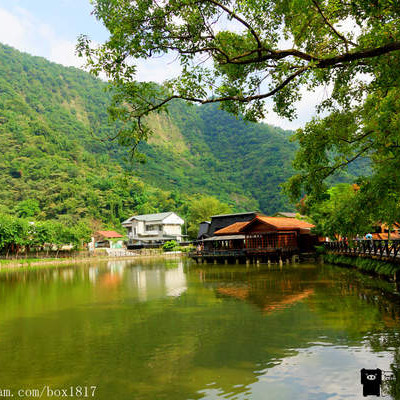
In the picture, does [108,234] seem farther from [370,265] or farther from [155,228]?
[370,265]

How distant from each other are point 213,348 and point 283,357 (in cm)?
182

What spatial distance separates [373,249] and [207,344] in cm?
1800

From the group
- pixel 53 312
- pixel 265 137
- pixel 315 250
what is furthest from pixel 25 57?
pixel 53 312

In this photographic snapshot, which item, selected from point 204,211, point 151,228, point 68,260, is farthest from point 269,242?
point 151,228

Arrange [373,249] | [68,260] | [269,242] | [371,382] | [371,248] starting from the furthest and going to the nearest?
[68,260] → [269,242] → [371,248] → [373,249] → [371,382]

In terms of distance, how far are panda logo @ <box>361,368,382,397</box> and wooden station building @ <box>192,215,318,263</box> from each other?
1253 inches

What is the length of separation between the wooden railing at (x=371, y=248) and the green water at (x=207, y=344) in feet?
10.1

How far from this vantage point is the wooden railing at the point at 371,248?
20278mm

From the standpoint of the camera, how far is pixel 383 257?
71.2 ft

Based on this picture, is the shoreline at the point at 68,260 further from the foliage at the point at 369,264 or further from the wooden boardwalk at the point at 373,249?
the foliage at the point at 369,264

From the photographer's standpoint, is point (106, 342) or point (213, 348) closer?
point (213, 348)

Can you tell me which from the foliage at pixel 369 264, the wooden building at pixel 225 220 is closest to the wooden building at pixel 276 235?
the foliage at pixel 369 264

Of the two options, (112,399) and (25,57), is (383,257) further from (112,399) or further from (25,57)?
(25,57)

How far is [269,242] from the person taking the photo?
43125 mm
